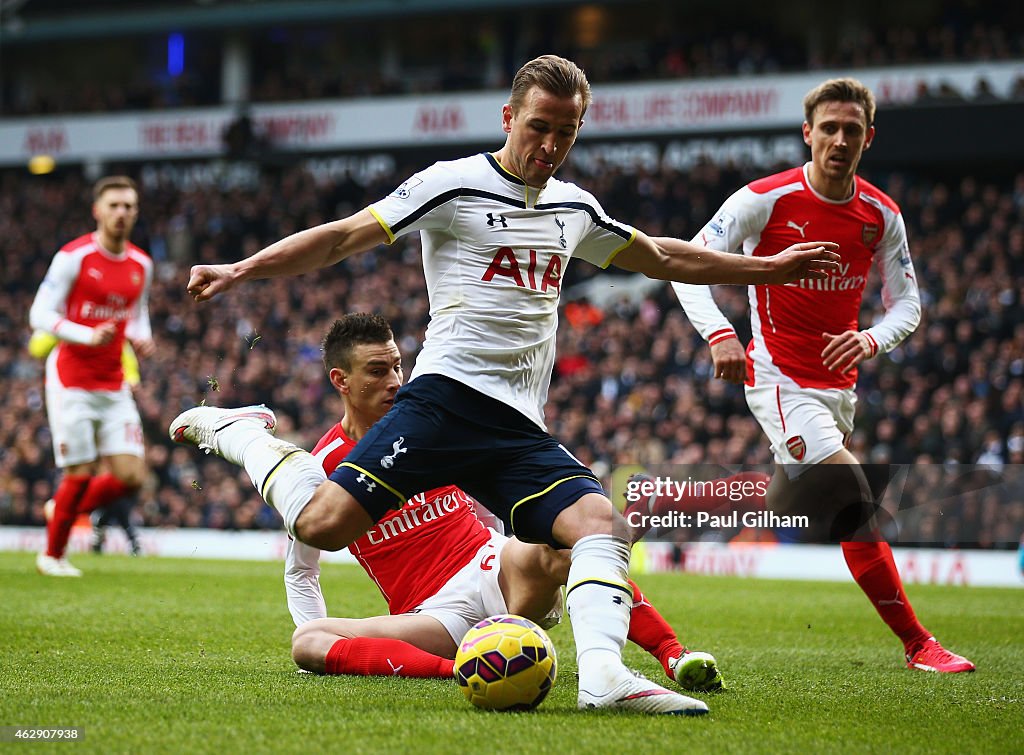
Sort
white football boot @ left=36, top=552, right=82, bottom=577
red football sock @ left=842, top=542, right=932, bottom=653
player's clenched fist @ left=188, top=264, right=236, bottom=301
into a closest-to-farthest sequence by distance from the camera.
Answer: player's clenched fist @ left=188, top=264, right=236, bottom=301 < red football sock @ left=842, top=542, right=932, bottom=653 < white football boot @ left=36, top=552, right=82, bottom=577

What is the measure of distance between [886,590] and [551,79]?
3200 millimetres

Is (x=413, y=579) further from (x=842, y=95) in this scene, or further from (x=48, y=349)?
(x=48, y=349)

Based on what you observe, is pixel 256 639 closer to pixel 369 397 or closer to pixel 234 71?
pixel 369 397

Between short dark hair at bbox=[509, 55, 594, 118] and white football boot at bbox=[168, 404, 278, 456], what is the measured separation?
5.44ft

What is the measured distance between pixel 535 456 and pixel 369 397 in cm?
108

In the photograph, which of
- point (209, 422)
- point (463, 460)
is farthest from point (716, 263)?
point (209, 422)

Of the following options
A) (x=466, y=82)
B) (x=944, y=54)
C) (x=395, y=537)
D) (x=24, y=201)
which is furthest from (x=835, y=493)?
(x=24, y=201)

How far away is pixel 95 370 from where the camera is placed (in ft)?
34.9

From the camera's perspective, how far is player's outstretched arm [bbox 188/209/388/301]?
→ 3.97 meters

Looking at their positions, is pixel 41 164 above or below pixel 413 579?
above

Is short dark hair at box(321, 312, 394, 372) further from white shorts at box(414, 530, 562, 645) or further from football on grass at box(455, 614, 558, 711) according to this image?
football on grass at box(455, 614, 558, 711)

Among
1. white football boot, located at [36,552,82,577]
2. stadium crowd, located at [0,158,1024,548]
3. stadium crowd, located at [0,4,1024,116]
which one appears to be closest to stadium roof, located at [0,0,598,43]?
stadium crowd, located at [0,4,1024,116]

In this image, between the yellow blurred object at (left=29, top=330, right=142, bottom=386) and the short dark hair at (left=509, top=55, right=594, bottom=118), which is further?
Answer: the yellow blurred object at (left=29, top=330, right=142, bottom=386)

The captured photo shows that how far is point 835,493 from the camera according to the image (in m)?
6.31
